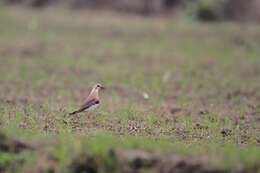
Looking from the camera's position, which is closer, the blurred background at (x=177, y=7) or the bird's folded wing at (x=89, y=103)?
the bird's folded wing at (x=89, y=103)

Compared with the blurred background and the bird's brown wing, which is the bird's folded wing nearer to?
the bird's brown wing

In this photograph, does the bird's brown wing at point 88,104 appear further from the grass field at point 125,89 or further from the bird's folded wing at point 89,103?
the grass field at point 125,89

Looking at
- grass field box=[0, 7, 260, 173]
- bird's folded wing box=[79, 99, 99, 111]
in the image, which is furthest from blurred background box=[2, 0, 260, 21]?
bird's folded wing box=[79, 99, 99, 111]

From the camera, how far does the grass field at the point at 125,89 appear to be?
9.91m

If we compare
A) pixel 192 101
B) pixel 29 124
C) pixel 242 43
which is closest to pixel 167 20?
pixel 242 43

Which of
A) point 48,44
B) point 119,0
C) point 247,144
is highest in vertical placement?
point 119,0

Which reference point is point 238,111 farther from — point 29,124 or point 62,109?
point 29,124

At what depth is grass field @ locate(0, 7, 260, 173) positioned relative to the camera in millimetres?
9914

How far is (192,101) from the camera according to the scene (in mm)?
15750

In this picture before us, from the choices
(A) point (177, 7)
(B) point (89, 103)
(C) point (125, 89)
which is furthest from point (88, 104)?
(A) point (177, 7)

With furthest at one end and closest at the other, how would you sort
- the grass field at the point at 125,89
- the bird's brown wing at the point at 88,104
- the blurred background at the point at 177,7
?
the blurred background at the point at 177,7 → the bird's brown wing at the point at 88,104 → the grass field at the point at 125,89

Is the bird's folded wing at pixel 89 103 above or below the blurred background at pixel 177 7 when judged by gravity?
below

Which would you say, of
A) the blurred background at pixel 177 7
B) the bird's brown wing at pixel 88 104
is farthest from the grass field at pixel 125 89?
the blurred background at pixel 177 7

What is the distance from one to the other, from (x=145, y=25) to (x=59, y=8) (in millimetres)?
4918
